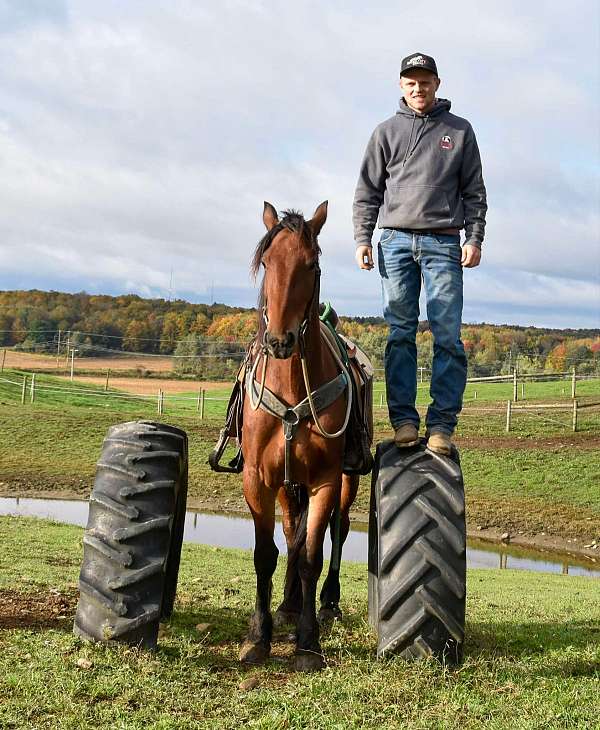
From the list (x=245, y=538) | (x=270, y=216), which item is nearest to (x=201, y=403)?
(x=245, y=538)

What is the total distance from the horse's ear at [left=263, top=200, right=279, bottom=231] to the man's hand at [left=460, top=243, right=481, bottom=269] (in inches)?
59.8

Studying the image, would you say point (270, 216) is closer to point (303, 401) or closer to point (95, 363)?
point (303, 401)

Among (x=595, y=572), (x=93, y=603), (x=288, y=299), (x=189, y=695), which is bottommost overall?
(x=595, y=572)

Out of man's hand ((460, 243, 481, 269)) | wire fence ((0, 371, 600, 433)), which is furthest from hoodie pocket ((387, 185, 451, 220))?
wire fence ((0, 371, 600, 433))

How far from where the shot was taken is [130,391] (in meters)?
50.8

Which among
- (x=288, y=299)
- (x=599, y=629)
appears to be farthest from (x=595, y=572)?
(x=288, y=299)

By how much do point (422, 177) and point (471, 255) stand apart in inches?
27.6

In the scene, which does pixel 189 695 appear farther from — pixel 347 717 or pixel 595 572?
pixel 595 572

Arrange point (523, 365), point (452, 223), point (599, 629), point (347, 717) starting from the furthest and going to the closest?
point (523, 365), point (599, 629), point (452, 223), point (347, 717)

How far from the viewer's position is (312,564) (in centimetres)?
519

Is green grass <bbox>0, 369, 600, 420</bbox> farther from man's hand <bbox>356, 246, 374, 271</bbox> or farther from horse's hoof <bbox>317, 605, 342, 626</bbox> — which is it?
man's hand <bbox>356, 246, 374, 271</bbox>

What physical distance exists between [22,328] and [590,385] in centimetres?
5556

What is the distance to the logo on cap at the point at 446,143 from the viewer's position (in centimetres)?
571

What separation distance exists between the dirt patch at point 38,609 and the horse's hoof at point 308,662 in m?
1.70
